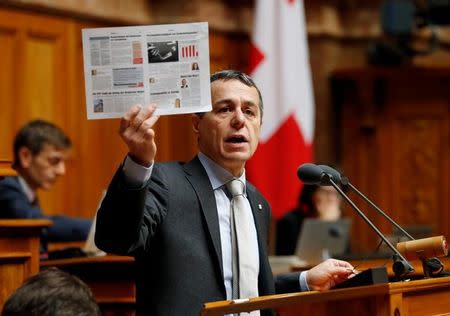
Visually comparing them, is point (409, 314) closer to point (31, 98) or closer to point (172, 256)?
point (172, 256)

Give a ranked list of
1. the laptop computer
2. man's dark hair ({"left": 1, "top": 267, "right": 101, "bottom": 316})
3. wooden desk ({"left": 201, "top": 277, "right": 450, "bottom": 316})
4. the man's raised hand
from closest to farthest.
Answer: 1. man's dark hair ({"left": 1, "top": 267, "right": 101, "bottom": 316})
2. wooden desk ({"left": 201, "top": 277, "right": 450, "bottom": 316})
3. the man's raised hand
4. the laptop computer

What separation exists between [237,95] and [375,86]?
6.12 m

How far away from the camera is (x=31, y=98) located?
7.68m

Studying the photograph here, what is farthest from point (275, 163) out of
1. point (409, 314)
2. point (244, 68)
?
point (409, 314)

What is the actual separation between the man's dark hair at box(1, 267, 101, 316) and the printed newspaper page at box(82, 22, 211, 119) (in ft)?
2.70

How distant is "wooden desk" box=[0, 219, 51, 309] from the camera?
4.46m

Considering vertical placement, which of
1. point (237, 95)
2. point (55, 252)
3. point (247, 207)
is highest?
point (237, 95)

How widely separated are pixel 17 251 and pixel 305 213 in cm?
357

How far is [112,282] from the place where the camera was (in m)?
5.40

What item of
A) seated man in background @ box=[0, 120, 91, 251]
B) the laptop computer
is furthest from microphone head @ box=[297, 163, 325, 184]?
the laptop computer

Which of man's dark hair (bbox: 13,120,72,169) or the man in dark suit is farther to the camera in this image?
man's dark hair (bbox: 13,120,72,169)

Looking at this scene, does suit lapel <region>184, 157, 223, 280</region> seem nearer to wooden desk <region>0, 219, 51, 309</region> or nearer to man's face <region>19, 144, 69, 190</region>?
wooden desk <region>0, 219, 51, 309</region>

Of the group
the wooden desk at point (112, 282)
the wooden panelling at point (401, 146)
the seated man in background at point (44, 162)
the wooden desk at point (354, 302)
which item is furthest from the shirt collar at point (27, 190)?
the wooden panelling at point (401, 146)

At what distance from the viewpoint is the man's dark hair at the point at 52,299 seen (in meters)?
2.38
